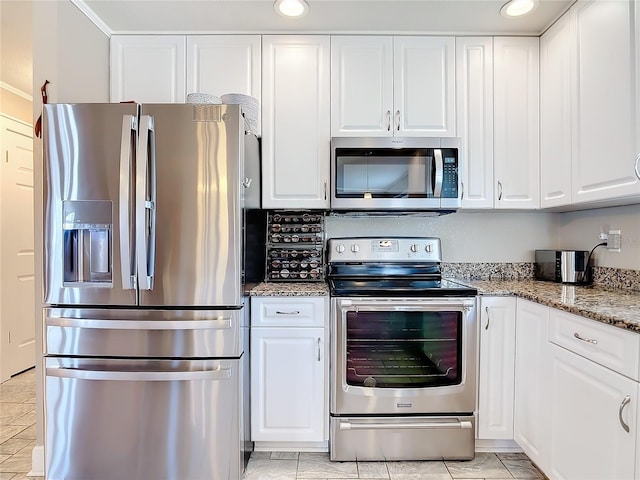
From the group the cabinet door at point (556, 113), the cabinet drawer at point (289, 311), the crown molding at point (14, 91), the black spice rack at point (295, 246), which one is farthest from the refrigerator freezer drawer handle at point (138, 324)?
the crown molding at point (14, 91)

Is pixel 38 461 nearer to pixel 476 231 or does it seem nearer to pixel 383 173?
pixel 383 173

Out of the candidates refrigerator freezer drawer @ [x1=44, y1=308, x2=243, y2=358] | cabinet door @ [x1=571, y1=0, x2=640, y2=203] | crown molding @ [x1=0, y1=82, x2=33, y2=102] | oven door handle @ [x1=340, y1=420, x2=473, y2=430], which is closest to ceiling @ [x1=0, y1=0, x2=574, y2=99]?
cabinet door @ [x1=571, y1=0, x2=640, y2=203]

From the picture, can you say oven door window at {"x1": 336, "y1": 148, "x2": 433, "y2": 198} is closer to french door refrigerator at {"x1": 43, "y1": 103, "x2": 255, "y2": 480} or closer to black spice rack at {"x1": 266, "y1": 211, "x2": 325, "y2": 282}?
black spice rack at {"x1": 266, "y1": 211, "x2": 325, "y2": 282}

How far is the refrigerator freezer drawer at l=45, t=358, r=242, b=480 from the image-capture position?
1.62 m

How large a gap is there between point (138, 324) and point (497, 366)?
1.77 meters

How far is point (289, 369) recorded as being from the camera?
1.87 m

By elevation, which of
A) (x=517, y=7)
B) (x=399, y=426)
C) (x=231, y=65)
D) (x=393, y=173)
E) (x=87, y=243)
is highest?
(x=517, y=7)

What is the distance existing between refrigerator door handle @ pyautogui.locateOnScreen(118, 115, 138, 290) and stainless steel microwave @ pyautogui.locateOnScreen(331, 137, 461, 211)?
103cm

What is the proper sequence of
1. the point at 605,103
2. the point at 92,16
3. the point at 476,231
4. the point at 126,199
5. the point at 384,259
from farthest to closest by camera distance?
the point at 476,231, the point at 384,259, the point at 92,16, the point at 605,103, the point at 126,199

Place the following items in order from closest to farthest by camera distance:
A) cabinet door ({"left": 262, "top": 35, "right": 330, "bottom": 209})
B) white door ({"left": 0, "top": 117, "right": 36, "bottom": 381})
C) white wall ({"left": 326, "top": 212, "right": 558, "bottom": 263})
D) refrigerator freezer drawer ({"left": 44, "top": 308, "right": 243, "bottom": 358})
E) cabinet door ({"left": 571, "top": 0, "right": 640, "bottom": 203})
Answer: cabinet door ({"left": 571, "top": 0, "right": 640, "bottom": 203}) → refrigerator freezer drawer ({"left": 44, "top": 308, "right": 243, "bottom": 358}) → cabinet door ({"left": 262, "top": 35, "right": 330, "bottom": 209}) → white wall ({"left": 326, "top": 212, "right": 558, "bottom": 263}) → white door ({"left": 0, "top": 117, "right": 36, "bottom": 381})

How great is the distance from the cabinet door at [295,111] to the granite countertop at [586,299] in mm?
1157

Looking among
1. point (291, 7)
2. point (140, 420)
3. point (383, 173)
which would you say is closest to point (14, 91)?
point (291, 7)

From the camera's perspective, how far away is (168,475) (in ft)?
5.35

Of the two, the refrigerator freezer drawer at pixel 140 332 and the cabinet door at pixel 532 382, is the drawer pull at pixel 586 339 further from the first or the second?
the refrigerator freezer drawer at pixel 140 332
